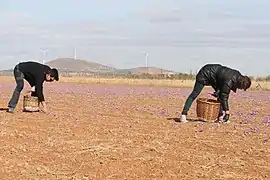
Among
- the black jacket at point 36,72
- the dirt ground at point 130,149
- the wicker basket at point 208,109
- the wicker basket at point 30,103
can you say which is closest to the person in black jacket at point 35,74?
the black jacket at point 36,72

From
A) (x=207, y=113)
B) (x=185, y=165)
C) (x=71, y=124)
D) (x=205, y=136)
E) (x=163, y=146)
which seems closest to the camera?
(x=185, y=165)

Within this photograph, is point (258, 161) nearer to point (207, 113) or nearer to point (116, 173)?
point (116, 173)

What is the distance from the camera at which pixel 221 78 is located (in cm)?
1256

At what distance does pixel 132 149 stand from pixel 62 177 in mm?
1933

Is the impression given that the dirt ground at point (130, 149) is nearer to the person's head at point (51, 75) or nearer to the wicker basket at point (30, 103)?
the person's head at point (51, 75)

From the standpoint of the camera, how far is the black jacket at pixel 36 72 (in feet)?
45.9

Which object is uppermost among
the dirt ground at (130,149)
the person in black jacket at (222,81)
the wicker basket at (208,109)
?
the person in black jacket at (222,81)

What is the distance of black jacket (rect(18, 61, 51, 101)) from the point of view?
13992 mm

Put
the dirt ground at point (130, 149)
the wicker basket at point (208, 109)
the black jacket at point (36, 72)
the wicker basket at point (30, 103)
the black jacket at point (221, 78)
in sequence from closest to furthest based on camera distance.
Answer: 1. the dirt ground at point (130, 149)
2. the black jacket at point (221, 78)
3. the wicker basket at point (208, 109)
4. the black jacket at point (36, 72)
5. the wicker basket at point (30, 103)

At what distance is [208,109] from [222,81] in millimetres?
1052

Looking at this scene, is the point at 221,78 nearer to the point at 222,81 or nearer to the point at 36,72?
the point at 222,81

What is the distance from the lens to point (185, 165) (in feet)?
27.4

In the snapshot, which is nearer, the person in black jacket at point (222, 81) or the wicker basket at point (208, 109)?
the person in black jacket at point (222, 81)

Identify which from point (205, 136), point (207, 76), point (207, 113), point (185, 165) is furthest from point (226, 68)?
point (185, 165)
